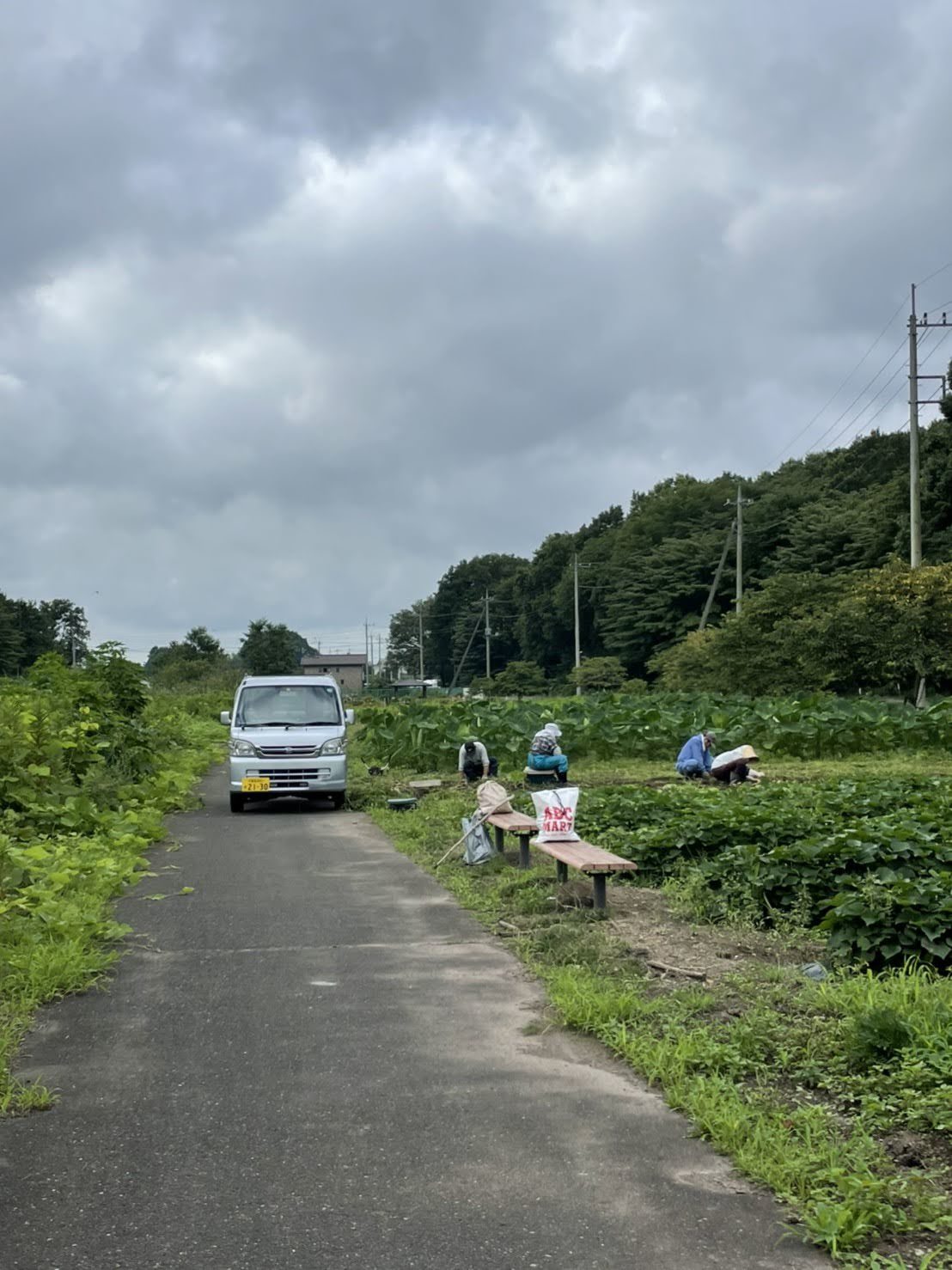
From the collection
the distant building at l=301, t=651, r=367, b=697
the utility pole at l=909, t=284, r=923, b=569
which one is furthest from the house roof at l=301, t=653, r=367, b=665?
the utility pole at l=909, t=284, r=923, b=569

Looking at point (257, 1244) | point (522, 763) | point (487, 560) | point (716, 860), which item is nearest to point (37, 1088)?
point (257, 1244)

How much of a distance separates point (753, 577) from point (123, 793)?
56.5 meters

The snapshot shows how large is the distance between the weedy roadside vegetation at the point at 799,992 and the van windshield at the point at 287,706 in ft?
18.3

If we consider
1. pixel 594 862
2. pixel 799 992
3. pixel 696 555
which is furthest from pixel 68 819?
pixel 696 555

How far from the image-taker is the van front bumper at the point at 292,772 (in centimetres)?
1642

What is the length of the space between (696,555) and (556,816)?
66450mm

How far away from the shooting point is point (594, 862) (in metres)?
7.95

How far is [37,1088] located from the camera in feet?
15.9

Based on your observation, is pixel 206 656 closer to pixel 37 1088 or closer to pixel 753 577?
pixel 753 577

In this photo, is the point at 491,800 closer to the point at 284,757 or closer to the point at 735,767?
the point at 284,757

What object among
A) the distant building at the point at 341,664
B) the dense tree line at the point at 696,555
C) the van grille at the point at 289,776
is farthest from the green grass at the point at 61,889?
the distant building at the point at 341,664

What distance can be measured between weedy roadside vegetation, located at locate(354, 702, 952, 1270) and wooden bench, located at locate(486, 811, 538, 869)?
27 cm

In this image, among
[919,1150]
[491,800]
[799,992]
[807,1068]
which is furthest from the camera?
[491,800]

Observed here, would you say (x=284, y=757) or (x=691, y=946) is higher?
(x=284, y=757)
